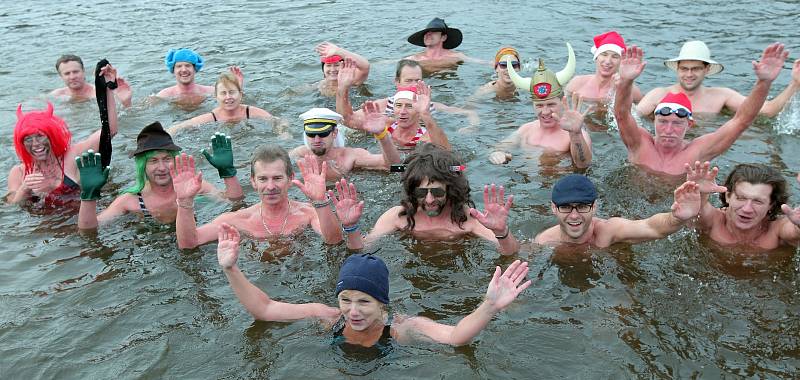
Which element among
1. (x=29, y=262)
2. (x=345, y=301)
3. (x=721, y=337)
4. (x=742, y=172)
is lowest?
(x=29, y=262)

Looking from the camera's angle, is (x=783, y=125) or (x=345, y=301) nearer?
(x=345, y=301)

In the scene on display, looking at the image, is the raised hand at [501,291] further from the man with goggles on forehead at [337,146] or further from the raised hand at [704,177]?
the man with goggles on forehead at [337,146]

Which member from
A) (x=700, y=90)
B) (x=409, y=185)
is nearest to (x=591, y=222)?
(x=409, y=185)

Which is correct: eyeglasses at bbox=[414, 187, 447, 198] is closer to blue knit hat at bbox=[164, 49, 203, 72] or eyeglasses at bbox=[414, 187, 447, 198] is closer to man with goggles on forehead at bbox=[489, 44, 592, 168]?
man with goggles on forehead at bbox=[489, 44, 592, 168]

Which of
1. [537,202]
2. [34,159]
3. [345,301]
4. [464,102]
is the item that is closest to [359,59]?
[464,102]

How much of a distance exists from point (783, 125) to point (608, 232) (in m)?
5.06

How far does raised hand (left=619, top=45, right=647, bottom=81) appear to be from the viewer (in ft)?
27.3

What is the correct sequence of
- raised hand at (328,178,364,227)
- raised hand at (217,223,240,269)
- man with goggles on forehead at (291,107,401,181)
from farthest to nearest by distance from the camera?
1. man with goggles on forehead at (291,107,401,181)
2. raised hand at (328,178,364,227)
3. raised hand at (217,223,240,269)

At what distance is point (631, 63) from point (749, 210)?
2.27m

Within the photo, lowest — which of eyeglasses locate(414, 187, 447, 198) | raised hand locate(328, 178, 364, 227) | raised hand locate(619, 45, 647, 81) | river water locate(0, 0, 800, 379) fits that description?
river water locate(0, 0, 800, 379)

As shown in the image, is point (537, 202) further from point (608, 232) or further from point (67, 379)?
point (67, 379)

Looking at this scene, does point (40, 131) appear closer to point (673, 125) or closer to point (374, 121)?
point (374, 121)

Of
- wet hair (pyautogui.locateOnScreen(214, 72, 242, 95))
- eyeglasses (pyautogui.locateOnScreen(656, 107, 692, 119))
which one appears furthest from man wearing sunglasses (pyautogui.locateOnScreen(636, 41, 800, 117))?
wet hair (pyautogui.locateOnScreen(214, 72, 242, 95))

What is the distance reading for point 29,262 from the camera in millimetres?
8070
